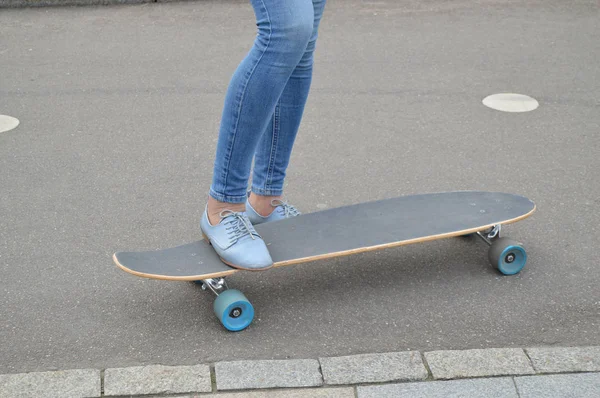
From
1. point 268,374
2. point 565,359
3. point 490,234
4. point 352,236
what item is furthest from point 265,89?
point 565,359

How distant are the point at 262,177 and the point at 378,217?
50 centimetres

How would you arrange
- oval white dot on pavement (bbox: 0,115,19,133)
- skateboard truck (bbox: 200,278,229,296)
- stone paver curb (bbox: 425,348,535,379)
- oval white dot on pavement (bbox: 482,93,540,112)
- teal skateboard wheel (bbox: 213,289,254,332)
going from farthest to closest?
oval white dot on pavement (bbox: 482,93,540,112) → oval white dot on pavement (bbox: 0,115,19,133) → skateboard truck (bbox: 200,278,229,296) → teal skateboard wheel (bbox: 213,289,254,332) → stone paver curb (bbox: 425,348,535,379)

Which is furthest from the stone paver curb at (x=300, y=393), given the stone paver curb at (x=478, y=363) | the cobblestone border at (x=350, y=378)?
the stone paver curb at (x=478, y=363)

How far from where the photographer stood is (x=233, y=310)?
301cm

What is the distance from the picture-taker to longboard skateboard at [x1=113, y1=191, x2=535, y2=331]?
3.03 m

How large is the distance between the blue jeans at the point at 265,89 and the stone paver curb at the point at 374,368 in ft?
2.38

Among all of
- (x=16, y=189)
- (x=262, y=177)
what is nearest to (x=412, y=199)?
(x=262, y=177)

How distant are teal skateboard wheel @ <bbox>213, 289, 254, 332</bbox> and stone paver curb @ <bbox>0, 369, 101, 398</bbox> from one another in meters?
0.47

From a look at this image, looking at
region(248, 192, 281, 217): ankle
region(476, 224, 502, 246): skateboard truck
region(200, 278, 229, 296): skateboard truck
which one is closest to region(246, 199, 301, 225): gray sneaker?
region(248, 192, 281, 217): ankle

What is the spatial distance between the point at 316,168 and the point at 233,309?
1640mm

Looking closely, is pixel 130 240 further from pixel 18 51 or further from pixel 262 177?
pixel 18 51

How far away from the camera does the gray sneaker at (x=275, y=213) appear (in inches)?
139

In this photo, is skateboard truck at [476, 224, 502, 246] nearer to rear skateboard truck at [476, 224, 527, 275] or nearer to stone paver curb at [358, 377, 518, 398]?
rear skateboard truck at [476, 224, 527, 275]

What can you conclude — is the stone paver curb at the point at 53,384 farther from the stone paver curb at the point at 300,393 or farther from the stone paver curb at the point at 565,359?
the stone paver curb at the point at 565,359
